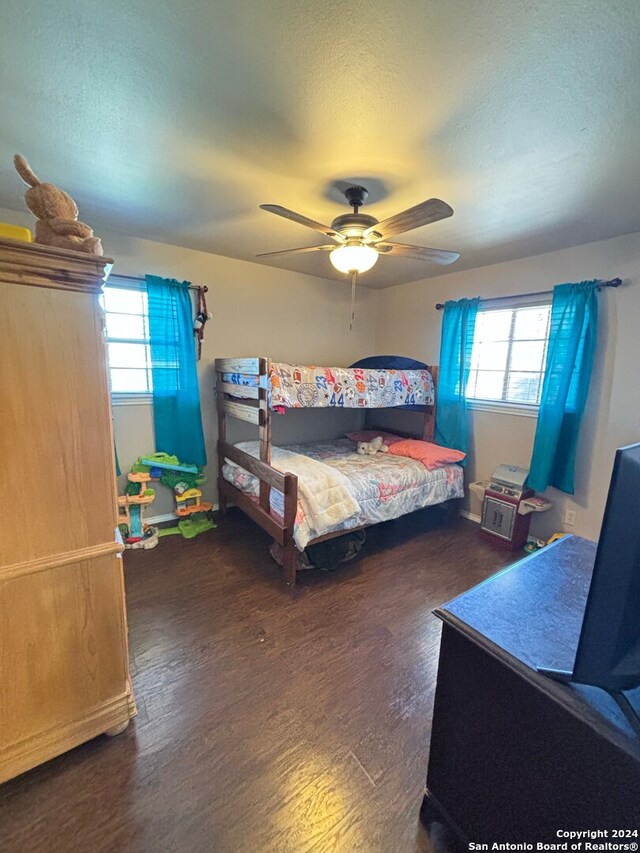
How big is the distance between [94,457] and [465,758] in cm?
145

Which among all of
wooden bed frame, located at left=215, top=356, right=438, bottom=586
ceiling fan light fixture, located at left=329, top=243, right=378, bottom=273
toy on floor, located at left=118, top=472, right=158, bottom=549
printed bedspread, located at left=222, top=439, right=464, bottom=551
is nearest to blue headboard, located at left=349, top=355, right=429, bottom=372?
wooden bed frame, located at left=215, top=356, right=438, bottom=586

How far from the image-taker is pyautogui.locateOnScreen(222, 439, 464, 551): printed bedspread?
239 centimetres

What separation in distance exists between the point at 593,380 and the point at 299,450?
99.0 inches

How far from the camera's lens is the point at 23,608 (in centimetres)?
112

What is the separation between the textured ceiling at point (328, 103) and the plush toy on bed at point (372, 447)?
2.02 m

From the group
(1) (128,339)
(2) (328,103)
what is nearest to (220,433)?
(1) (128,339)

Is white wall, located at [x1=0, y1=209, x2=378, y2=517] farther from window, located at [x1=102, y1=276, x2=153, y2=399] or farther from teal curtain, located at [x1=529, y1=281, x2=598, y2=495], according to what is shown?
teal curtain, located at [x1=529, y1=281, x2=598, y2=495]

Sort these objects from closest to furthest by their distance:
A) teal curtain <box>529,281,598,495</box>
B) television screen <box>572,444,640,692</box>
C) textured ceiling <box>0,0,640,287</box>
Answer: television screen <box>572,444,640,692</box>, textured ceiling <box>0,0,640,287</box>, teal curtain <box>529,281,598,495</box>

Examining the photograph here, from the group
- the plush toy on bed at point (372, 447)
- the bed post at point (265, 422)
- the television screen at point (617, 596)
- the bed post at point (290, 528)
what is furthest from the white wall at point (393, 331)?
the television screen at point (617, 596)

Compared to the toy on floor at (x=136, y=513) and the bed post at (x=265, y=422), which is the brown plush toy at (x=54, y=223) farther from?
Answer: the toy on floor at (x=136, y=513)

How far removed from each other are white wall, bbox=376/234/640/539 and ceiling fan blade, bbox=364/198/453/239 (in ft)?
5.73

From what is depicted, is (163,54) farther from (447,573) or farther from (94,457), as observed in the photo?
(447,573)

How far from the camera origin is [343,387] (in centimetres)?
289

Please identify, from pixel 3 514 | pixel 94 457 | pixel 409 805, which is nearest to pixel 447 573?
pixel 409 805
